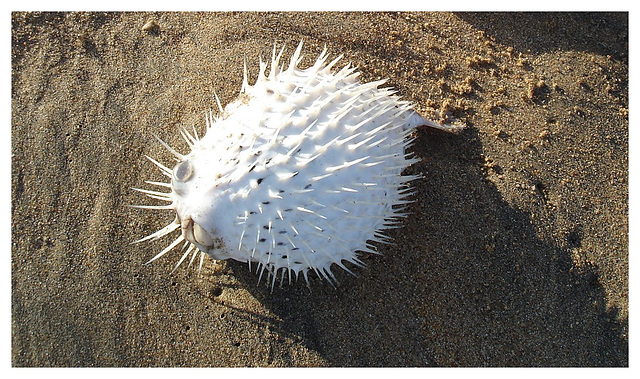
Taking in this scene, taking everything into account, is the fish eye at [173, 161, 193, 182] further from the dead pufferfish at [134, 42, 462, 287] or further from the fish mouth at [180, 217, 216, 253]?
the fish mouth at [180, 217, 216, 253]

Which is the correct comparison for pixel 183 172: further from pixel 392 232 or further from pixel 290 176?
pixel 392 232

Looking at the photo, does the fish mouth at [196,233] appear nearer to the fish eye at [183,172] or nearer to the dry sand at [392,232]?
the fish eye at [183,172]

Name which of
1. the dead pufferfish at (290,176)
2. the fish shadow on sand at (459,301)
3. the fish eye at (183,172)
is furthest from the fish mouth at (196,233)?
the fish shadow on sand at (459,301)

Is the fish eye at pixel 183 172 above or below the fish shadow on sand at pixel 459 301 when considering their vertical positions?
above

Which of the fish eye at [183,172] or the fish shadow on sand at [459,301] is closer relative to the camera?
the fish eye at [183,172]

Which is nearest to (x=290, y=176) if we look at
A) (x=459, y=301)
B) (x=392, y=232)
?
(x=392, y=232)

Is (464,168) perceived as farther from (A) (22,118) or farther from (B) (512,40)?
(A) (22,118)

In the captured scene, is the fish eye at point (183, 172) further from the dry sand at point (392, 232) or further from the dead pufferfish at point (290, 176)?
the dry sand at point (392, 232)

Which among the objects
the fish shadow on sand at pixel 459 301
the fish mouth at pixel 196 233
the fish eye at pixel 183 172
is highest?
the fish eye at pixel 183 172
